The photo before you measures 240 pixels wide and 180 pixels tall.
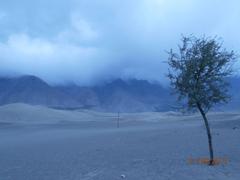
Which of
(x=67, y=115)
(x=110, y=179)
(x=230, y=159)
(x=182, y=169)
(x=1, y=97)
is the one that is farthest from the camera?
(x=1, y=97)

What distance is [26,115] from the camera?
333 ft

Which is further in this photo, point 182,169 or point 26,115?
point 26,115

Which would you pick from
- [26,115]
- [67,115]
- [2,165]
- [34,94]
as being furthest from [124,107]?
[2,165]

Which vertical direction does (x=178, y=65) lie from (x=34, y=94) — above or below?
below

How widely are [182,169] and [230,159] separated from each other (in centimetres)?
452

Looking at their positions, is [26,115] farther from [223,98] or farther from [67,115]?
[223,98]

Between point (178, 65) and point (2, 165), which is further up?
point (178, 65)

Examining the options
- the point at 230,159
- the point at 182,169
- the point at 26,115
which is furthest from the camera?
the point at 26,115

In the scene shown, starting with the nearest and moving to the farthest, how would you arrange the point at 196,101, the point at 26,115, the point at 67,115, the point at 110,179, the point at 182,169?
the point at 110,179
the point at 182,169
the point at 196,101
the point at 26,115
the point at 67,115

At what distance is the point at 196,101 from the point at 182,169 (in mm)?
3189

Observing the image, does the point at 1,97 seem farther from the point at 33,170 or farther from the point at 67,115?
the point at 33,170

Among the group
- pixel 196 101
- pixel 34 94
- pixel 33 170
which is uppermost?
pixel 34 94

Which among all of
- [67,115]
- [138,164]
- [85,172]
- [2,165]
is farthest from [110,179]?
[67,115]

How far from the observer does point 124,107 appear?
19750 centimetres
